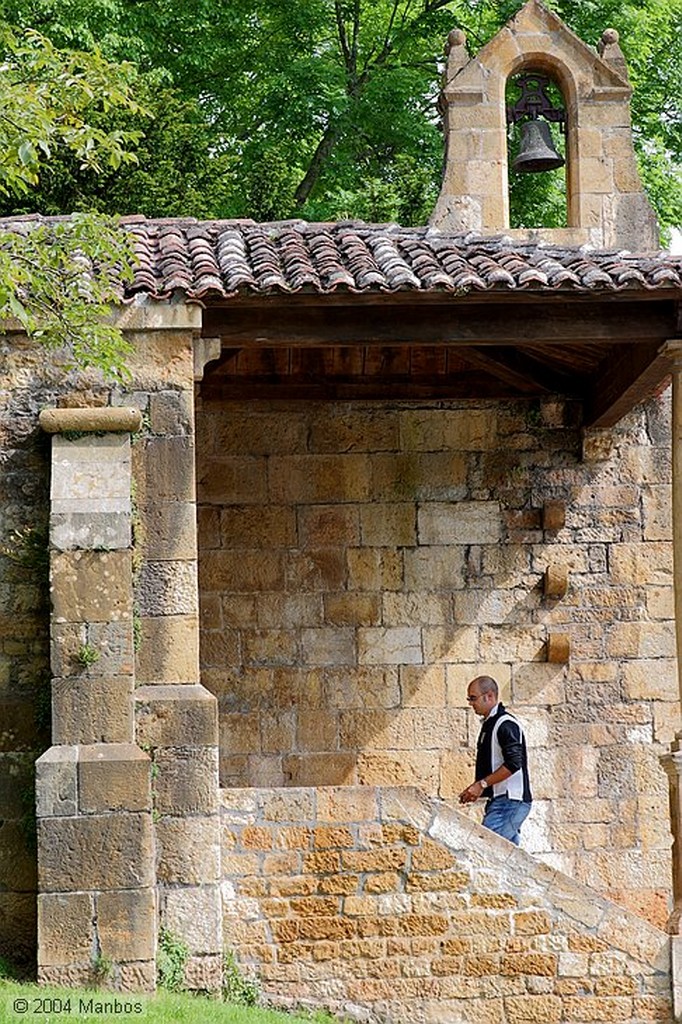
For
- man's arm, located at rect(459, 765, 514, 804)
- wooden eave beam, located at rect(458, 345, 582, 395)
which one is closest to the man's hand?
man's arm, located at rect(459, 765, 514, 804)

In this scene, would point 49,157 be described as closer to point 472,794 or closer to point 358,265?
point 358,265

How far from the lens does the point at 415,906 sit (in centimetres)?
898

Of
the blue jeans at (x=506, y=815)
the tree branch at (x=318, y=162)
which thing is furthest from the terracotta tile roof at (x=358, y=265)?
the tree branch at (x=318, y=162)

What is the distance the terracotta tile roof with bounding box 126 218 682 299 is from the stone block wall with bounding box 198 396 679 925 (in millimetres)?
1707

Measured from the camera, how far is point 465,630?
1181cm

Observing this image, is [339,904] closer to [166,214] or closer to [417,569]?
[417,569]

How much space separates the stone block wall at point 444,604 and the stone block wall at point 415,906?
2579mm

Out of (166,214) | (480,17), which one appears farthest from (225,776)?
(480,17)

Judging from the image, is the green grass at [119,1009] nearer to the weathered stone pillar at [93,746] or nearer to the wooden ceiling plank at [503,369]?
the weathered stone pillar at [93,746]

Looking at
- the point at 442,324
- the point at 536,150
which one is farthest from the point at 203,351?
the point at 536,150

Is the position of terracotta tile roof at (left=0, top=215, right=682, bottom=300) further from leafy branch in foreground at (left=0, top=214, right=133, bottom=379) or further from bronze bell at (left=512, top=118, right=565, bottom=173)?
bronze bell at (left=512, top=118, right=565, bottom=173)

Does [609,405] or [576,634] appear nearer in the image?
[609,405]

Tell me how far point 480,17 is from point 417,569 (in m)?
10.8

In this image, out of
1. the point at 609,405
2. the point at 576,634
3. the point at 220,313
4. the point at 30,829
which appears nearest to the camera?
the point at 30,829
